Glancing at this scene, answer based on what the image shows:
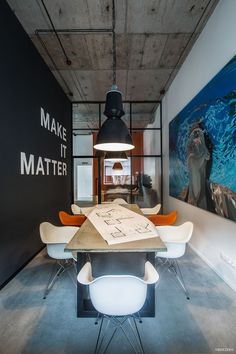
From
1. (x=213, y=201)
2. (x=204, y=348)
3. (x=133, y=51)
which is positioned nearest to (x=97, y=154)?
(x=133, y=51)

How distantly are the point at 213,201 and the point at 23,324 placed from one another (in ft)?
9.01

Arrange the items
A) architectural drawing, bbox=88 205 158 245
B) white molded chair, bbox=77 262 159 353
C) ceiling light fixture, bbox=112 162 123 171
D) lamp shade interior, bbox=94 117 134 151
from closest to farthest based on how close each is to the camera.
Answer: white molded chair, bbox=77 262 159 353
architectural drawing, bbox=88 205 158 245
lamp shade interior, bbox=94 117 134 151
ceiling light fixture, bbox=112 162 123 171

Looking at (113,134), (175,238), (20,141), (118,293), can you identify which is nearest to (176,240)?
(175,238)

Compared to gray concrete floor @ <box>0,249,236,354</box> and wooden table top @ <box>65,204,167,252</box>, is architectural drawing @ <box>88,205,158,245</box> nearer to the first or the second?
wooden table top @ <box>65,204,167,252</box>

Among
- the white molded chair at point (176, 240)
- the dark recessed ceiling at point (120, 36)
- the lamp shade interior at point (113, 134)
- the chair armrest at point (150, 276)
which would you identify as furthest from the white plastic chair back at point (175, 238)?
the dark recessed ceiling at point (120, 36)

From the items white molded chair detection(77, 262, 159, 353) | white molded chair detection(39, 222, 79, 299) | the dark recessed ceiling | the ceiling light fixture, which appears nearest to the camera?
white molded chair detection(77, 262, 159, 353)

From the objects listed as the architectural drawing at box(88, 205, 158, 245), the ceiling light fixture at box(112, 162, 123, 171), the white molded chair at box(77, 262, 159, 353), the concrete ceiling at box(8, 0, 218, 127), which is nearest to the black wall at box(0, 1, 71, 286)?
the concrete ceiling at box(8, 0, 218, 127)

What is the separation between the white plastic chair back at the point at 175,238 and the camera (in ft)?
8.05

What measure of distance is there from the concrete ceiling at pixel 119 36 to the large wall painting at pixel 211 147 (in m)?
1.12

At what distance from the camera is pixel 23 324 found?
6.55 ft

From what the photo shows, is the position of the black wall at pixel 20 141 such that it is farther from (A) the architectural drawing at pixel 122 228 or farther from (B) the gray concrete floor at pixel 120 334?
(A) the architectural drawing at pixel 122 228

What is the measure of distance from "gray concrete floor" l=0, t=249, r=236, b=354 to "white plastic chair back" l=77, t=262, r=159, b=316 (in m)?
0.56

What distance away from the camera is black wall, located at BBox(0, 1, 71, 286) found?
9.06ft

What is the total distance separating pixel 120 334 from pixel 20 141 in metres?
2.85
